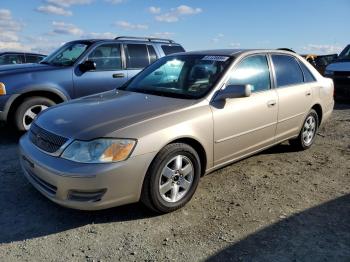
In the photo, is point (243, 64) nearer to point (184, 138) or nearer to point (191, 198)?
point (184, 138)

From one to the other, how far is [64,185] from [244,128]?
2183 mm

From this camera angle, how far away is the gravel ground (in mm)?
3141

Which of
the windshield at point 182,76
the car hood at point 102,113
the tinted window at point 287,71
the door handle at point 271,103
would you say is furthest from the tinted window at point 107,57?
the door handle at point 271,103

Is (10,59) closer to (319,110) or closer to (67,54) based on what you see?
(67,54)

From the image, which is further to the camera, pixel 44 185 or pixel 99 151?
pixel 44 185

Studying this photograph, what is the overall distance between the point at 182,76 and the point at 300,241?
92.8 inches

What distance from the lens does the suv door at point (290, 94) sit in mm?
5117

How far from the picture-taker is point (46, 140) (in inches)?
143

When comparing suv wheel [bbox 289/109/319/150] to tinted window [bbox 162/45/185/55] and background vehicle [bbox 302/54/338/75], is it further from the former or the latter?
background vehicle [bbox 302/54/338/75]

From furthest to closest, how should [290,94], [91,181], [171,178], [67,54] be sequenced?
[67,54] < [290,94] < [171,178] < [91,181]

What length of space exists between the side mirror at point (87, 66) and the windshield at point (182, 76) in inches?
76.9

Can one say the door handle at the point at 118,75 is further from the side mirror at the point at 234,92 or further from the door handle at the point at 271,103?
the side mirror at the point at 234,92

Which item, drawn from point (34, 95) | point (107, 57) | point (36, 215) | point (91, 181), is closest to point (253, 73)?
point (91, 181)

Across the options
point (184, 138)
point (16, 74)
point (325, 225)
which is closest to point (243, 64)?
point (184, 138)
